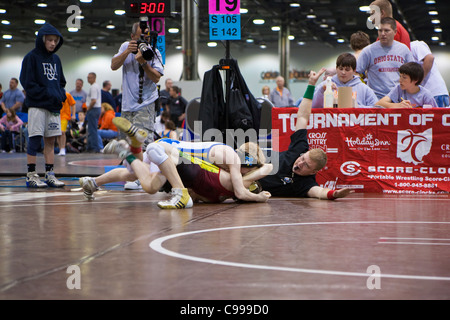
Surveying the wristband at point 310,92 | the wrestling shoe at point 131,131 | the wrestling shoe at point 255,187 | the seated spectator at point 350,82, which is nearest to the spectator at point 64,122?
the seated spectator at point 350,82

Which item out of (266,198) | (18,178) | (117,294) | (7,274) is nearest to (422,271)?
(117,294)

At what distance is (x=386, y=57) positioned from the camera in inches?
292

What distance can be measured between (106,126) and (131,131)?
12.0 metres

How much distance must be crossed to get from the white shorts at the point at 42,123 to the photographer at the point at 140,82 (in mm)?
901

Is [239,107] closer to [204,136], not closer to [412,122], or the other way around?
[204,136]

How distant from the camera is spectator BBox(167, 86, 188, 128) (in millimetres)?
14883

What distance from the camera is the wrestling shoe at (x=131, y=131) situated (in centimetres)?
499

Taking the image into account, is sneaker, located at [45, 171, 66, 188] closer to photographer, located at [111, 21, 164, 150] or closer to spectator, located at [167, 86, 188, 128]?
photographer, located at [111, 21, 164, 150]

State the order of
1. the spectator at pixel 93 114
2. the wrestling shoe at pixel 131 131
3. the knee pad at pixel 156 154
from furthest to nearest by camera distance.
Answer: the spectator at pixel 93 114
the knee pad at pixel 156 154
the wrestling shoe at pixel 131 131

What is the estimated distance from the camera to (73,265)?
2986 mm

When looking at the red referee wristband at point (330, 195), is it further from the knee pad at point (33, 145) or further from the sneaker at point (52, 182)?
the knee pad at point (33, 145)

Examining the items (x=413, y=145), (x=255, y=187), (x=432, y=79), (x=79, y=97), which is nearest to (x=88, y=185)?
(x=255, y=187)

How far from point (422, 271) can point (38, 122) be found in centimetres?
544

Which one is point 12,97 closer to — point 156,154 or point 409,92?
point 409,92
